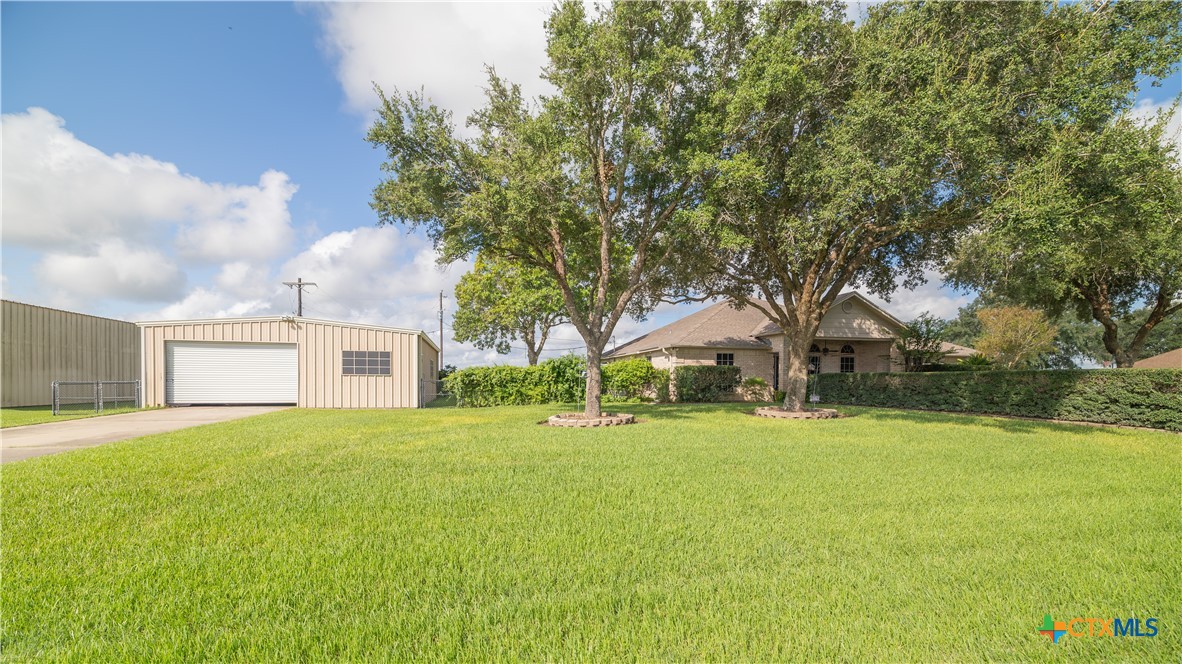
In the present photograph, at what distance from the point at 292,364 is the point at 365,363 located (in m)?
2.78

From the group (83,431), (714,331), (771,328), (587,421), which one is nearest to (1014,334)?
(771,328)

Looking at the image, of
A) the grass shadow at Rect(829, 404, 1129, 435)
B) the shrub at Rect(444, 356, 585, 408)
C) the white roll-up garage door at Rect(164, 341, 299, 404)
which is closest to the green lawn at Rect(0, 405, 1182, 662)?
the grass shadow at Rect(829, 404, 1129, 435)

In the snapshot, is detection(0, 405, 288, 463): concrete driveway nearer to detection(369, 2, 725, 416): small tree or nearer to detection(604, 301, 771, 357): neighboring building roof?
detection(369, 2, 725, 416): small tree

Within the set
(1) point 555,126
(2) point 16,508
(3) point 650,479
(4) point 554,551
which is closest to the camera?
(4) point 554,551

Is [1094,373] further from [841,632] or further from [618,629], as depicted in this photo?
[618,629]

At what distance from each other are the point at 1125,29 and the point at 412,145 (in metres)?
16.0

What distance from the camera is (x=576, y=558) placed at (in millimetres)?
3463

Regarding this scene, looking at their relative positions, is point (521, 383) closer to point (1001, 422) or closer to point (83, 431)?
point (83, 431)

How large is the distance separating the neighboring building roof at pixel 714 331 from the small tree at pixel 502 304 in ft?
19.8

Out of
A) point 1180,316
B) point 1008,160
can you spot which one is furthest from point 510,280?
point 1180,316

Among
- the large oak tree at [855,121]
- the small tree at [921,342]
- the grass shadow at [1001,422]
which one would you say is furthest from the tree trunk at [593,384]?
the small tree at [921,342]

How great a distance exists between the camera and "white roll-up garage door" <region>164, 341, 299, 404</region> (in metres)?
18.0

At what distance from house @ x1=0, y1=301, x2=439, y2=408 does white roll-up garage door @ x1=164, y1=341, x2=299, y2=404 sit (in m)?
0.03

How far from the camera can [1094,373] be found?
13.3 metres
